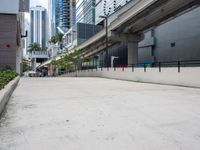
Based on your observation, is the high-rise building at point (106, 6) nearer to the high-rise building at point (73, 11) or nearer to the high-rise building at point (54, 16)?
the high-rise building at point (73, 11)

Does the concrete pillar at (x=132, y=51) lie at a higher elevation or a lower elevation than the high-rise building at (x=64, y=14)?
lower

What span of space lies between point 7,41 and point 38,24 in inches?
6656

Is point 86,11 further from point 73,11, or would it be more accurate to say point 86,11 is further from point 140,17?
point 140,17

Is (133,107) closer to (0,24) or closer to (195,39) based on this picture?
(0,24)

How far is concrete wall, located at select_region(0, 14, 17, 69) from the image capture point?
27219 mm

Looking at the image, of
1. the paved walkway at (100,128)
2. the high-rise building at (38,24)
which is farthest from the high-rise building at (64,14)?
the paved walkway at (100,128)

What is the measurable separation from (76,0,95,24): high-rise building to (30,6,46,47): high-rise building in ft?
203

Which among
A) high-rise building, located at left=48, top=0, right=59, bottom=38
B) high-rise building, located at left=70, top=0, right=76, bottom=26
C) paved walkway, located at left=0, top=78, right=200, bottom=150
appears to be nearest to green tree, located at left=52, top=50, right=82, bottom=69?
paved walkway, located at left=0, top=78, right=200, bottom=150

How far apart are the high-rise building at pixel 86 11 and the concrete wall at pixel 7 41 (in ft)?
268

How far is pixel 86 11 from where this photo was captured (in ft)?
381

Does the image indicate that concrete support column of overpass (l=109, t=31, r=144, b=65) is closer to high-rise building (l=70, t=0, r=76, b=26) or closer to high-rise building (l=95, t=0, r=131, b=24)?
high-rise building (l=95, t=0, r=131, b=24)

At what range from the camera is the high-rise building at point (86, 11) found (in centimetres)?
10838

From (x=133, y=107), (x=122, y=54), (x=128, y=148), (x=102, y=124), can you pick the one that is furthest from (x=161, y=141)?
(x=122, y=54)

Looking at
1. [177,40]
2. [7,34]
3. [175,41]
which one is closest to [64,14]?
[175,41]
